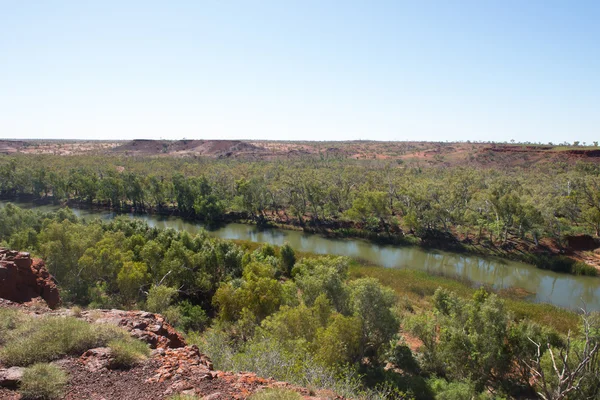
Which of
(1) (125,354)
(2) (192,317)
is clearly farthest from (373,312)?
(2) (192,317)

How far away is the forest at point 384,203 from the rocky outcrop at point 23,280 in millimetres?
34862

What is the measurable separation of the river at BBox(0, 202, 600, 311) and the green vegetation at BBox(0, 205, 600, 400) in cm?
615

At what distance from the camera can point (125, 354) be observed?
27.8 ft

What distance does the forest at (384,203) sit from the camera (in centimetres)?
3828

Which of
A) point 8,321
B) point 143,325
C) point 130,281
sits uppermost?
point 8,321

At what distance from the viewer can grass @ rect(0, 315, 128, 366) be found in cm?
795

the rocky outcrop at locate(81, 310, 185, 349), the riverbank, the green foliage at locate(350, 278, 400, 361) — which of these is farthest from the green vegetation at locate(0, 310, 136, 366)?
the riverbank

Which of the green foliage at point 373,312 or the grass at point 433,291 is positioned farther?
the grass at point 433,291

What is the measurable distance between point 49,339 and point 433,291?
25.6 meters

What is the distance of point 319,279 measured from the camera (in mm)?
16938

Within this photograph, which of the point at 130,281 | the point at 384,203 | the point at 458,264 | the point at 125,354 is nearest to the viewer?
the point at 125,354

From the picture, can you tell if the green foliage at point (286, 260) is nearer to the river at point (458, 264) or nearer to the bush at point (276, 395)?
the river at point (458, 264)

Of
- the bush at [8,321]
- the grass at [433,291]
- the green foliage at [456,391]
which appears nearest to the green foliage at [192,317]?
the bush at [8,321]

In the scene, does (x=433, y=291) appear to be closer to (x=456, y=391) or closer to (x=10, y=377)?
(x=456, y=391)
